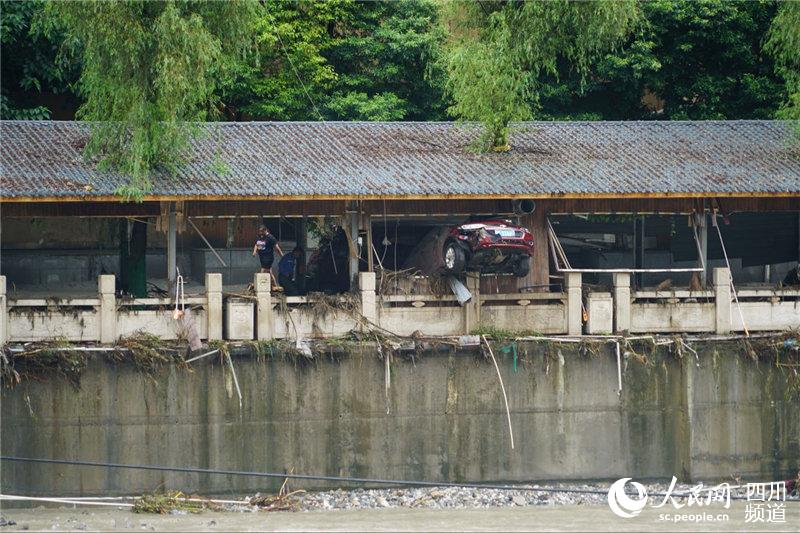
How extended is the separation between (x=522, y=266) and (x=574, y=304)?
1.15 meters

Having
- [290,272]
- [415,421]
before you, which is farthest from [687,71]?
[415,421]

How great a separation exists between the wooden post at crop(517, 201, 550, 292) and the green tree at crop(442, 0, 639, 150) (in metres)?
1.97

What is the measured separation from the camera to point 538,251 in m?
24.3

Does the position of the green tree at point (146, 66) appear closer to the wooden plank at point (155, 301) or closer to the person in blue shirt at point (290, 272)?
the wooden plank at point (155, 301)

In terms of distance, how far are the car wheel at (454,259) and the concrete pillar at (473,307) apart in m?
0.30

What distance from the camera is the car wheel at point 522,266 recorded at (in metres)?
23.3

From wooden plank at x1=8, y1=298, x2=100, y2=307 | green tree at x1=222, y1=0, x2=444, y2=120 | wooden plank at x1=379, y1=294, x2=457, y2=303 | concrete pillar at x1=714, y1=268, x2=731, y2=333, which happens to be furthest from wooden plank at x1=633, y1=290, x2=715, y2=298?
green tree at x1=222, y1=0, x2=444, y2=120

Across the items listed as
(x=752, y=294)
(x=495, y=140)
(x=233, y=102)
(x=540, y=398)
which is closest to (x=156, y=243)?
(x=233, y=102)

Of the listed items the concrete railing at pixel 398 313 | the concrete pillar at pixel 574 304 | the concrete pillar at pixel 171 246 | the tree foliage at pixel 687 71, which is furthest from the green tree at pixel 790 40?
the concrete pillar at pixel 171 246

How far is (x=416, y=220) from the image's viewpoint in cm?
2566

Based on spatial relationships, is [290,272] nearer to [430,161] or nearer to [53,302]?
A: [430,161]

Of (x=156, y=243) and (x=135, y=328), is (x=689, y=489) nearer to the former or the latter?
(x=135, y=328)

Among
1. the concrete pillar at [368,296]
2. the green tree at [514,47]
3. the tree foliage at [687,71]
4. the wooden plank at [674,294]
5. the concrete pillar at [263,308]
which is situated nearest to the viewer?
the concrete pillar at [263,308]

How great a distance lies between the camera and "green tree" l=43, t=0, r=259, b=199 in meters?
22.7
